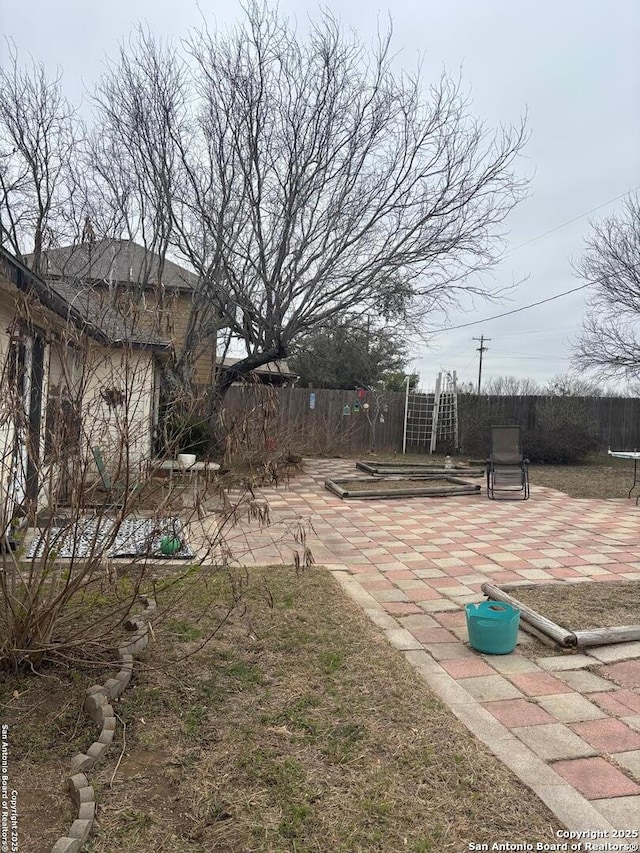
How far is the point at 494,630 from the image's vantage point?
3.06 m

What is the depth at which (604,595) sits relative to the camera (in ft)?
13.1

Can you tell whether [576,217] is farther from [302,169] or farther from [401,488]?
[401,488]

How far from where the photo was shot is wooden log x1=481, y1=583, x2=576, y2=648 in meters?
3.15

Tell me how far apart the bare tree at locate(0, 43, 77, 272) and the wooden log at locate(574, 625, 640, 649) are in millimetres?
8813

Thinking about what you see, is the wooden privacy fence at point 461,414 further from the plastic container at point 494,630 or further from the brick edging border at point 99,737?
the brick edging border at point 99,737

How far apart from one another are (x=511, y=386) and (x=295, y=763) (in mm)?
17589

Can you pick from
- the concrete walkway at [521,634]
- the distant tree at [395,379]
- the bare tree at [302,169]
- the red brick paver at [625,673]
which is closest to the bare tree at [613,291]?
the bare tree at [302,169]

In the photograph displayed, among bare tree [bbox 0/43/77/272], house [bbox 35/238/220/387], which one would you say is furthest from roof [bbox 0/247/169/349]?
bare tree [bbox 0/43/77/272]

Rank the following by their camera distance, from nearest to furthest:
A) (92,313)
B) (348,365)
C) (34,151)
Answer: (92,313) < (34,151) < (348,365)

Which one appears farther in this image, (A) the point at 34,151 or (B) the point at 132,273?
(B) the point at 132,273

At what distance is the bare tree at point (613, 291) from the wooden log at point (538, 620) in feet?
39.4

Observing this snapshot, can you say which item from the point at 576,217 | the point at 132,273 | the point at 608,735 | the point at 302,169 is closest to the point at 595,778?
the point at 608,735

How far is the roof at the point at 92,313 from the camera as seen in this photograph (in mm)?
2577

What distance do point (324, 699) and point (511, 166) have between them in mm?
9337
